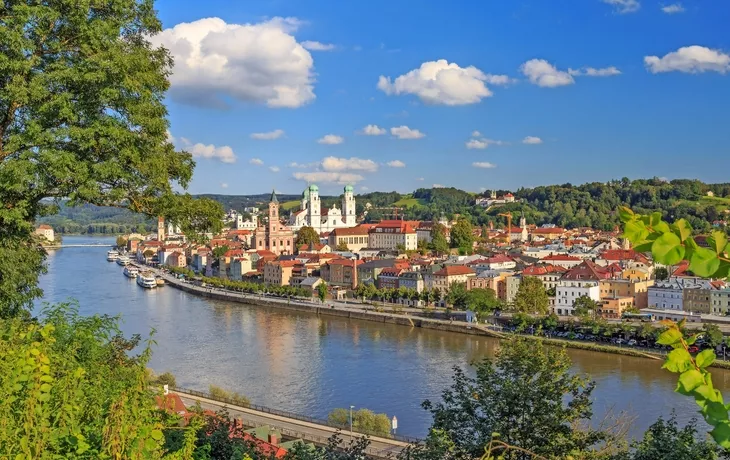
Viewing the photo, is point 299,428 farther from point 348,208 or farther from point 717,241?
point 348,208

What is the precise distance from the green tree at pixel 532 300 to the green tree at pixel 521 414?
1199 cm

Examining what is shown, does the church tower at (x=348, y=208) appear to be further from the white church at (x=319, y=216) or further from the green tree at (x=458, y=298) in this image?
the green tree at (x=458, y=298)

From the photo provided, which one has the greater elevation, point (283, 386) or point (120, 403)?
point (120, 403)

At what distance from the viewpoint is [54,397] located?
119 centimetres

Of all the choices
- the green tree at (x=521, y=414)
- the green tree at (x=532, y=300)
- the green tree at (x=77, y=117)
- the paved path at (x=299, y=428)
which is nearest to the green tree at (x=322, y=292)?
the green tree at (x=532, y=300)

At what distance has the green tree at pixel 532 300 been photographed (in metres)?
14.4

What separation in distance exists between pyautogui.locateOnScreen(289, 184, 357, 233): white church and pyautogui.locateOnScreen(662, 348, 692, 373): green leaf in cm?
3375

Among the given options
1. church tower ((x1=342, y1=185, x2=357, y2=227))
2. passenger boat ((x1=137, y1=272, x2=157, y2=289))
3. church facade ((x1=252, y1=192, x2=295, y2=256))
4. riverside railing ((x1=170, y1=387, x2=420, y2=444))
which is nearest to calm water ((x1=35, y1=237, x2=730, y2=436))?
riverside railing ((x1=170, y1=387, x2=420, y2=444))

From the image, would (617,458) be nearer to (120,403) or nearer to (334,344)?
(120,403)

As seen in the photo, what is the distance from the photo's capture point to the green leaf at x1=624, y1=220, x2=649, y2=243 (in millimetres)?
509

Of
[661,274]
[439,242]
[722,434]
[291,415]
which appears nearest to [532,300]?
[661,274]

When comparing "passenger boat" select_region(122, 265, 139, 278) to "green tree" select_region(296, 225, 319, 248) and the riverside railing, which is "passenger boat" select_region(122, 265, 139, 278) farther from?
the riverside railing

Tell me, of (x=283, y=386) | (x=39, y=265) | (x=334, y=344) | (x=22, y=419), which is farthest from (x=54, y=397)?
(x=334, y=344)

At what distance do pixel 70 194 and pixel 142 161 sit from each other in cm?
23
